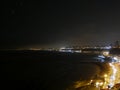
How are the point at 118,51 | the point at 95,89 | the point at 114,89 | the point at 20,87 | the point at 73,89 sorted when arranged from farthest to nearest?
the point at 118,51 < the point at 20,87 < the point at 73,89 < the point at 95,89 < the point at 114,89

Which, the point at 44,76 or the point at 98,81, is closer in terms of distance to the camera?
the point at 98,81

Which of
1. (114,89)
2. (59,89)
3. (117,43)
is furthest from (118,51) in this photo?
(114,89)

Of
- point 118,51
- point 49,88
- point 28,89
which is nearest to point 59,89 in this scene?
point 49,88

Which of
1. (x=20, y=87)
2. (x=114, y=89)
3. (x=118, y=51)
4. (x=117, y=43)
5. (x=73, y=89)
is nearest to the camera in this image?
(x=114, y=89)

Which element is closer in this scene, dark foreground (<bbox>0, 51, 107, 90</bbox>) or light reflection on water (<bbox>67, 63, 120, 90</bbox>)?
light reflection on water (<bbox>67, 63, 120, 90</bbox>)

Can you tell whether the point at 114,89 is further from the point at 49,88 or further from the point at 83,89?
the point at 49,88

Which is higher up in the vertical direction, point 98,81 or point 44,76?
point 98,81

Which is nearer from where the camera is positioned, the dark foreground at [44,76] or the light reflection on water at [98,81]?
the light reflection on water at [98,81]

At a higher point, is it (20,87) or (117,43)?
(117,43)

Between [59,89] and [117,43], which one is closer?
[59,89]

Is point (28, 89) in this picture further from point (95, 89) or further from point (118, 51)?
point (118, 51)
